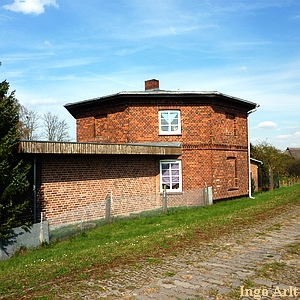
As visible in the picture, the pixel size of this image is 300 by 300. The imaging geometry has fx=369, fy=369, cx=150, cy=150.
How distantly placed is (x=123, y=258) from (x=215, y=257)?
1.94 m

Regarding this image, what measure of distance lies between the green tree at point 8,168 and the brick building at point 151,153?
8.21 feet

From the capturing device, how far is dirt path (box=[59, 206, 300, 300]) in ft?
17.8

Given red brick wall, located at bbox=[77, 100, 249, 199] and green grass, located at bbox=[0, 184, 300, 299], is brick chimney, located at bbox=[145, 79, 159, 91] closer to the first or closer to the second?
red brick wall, located at bbox=[77, 100, 249, 199]

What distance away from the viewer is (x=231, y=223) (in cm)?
1193

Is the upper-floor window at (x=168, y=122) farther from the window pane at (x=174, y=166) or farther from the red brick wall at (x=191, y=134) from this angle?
the window pane at (x=174, y=166)

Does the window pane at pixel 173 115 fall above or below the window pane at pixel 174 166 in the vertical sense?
above

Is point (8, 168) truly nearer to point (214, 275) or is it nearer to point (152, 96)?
point (214, 275)

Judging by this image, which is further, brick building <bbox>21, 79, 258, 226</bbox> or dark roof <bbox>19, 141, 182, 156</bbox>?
brick building <bbox>21, 79, 258, 226</bbox>

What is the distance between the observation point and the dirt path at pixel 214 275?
17.8 feet

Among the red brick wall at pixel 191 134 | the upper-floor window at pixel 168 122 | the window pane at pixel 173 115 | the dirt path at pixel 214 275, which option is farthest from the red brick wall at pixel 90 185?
the dirt path at pixel 214 275

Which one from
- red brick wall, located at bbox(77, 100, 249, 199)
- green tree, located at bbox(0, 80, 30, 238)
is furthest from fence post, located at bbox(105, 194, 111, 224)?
red brick wall, located at bbox(77, 100, 249, 199)

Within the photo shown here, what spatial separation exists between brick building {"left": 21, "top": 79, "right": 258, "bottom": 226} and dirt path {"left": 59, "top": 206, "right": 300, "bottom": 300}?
6394 mm

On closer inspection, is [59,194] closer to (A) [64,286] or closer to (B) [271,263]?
(A) [64,286]

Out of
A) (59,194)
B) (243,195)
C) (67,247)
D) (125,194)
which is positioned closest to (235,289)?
(67,247)
